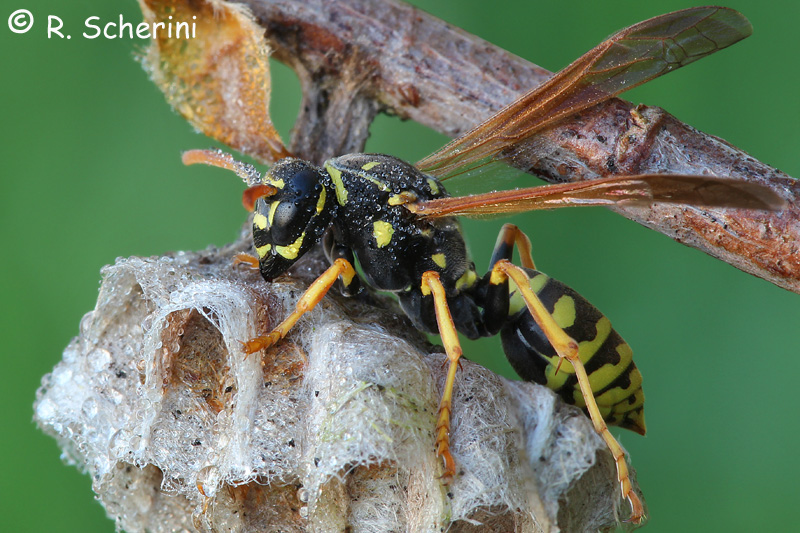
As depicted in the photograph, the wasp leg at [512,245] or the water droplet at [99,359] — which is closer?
the water droplet at [99,359]

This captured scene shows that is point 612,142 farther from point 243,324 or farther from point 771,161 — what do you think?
point 243,324

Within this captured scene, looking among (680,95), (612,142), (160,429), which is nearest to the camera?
(160,429)

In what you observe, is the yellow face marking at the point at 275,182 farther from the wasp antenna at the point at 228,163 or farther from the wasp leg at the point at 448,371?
the wasp leg at the point at 448,371

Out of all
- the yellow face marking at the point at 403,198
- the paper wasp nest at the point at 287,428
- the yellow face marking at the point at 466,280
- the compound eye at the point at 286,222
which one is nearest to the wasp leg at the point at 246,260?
the compound eye at the point at 286,222

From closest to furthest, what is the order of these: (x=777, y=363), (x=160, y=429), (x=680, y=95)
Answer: (x=160, y=429)
(x=777, y=363)
(x=680, y=95)

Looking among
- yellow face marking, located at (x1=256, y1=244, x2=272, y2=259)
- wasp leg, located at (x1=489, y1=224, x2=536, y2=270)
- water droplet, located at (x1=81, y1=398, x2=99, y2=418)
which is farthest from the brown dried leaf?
water droplet, located at (x1=81, y1=398, x2=99, y2=418)

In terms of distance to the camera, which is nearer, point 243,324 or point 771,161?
point 243,324

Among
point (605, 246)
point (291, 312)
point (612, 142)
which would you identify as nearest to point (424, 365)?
point (291, 312)
